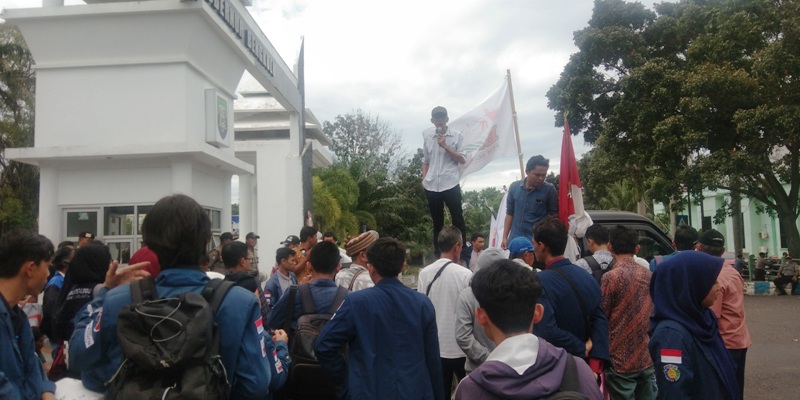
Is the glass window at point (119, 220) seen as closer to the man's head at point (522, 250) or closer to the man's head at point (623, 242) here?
the man's head at point (522, 250)

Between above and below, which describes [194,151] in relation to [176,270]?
above

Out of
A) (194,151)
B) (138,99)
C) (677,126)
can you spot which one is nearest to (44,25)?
(138,99)

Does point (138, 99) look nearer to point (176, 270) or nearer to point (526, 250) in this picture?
point (526, 250)

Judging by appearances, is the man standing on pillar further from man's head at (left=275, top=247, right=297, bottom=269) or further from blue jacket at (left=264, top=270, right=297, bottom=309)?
blue jacket at (left=264, top=270, right=297, bottom=309)

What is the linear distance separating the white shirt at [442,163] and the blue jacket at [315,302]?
2709 millimetres

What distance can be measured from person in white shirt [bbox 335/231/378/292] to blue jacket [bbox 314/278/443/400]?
1118 mm

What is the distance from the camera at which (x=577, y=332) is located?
396cm

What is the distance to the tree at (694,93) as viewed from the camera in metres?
19.7

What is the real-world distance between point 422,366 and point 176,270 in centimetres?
173

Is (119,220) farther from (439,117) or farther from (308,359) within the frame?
(308,359)

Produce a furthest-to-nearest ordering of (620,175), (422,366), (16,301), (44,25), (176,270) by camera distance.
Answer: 1. (620,175)
2. (44,25)
3. (422,366)
4. (16,301)
5. (176,270)

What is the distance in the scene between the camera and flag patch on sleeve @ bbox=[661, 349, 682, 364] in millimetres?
3742

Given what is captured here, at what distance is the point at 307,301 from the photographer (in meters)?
4.49

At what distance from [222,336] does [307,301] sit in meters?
2.05
